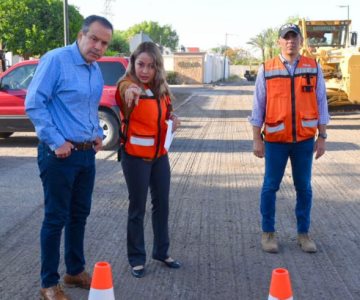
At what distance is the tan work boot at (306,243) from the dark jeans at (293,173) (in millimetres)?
48

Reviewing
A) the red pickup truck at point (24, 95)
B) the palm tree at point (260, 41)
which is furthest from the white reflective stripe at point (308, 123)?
the palm tree at point (260, 41)

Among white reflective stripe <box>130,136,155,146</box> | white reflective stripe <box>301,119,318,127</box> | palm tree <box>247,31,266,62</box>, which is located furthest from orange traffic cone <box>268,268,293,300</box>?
palm tree <box>247,31,266,62</box>

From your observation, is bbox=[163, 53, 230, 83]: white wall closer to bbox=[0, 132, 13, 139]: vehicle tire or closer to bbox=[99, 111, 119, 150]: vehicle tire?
bbox=[0, 132, 13, 139]: vehicle tire

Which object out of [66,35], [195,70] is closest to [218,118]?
[66,35]

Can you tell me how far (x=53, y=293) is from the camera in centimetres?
395

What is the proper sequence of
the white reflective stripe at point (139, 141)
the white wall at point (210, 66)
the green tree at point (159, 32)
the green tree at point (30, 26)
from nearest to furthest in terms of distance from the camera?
the white reflective stripe at point (139, 141)
the green tree at point (30, 26)
the white wall at point (210, 66)
the green tree at point (159, 32)

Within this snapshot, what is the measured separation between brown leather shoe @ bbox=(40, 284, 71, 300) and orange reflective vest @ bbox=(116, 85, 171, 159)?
1195 millimetres

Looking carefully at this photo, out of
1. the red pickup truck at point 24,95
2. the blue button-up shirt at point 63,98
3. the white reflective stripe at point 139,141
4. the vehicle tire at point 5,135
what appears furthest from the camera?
the vehicle tire at point 5,135

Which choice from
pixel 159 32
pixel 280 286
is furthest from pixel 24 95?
pixel 159 32

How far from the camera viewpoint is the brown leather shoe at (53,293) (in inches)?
155

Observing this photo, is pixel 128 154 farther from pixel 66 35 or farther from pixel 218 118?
pixel 218 118

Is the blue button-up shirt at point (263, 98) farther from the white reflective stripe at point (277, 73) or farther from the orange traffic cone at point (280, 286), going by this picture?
the orange traffic cone at point (280, 286)

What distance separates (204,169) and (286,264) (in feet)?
14.5

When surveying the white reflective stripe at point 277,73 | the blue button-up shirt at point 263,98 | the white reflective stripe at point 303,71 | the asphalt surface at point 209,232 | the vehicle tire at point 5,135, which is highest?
the white reflective stripe at point 303,71
